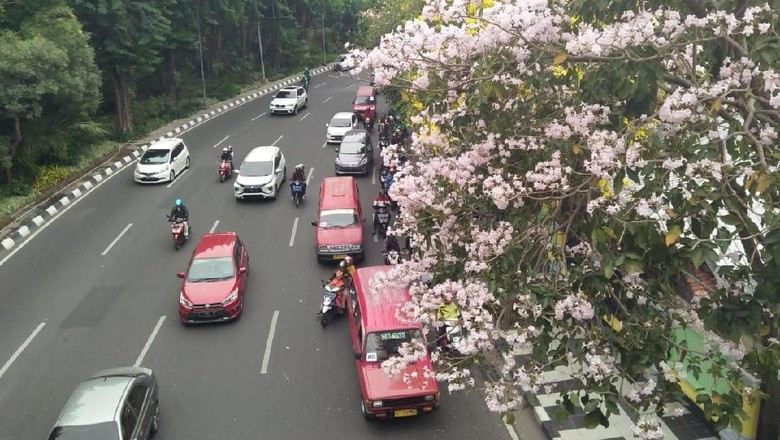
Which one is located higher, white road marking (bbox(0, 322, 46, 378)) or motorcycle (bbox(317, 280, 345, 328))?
motorcycle (bbox(317, 280, 345, 328))

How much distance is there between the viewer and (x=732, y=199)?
6.76 m

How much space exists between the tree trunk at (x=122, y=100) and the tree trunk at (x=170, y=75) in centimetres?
746

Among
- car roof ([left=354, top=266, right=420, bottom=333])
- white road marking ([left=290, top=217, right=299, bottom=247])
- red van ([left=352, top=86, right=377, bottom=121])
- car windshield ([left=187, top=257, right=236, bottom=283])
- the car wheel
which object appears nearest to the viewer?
the car wheel

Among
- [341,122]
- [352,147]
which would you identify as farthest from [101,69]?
[352,147]

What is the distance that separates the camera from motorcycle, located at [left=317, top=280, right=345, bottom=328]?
1570 cm

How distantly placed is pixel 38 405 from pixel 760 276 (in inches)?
501

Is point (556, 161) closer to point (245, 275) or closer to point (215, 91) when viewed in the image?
point (245, 275)

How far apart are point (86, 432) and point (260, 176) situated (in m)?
15.4

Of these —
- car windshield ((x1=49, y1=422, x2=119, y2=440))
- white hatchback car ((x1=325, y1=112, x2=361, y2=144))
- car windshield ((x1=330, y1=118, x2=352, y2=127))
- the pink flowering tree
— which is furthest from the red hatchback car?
car windshield ((x1=330, y1=118, x2=352, y2=127))

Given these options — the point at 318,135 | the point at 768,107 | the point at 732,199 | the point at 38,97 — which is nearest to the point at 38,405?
the point at 732,199

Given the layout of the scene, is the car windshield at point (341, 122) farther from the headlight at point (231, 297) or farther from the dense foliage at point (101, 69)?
the headlight at point (231, 297)

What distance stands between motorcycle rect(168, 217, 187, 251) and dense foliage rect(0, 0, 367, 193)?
806 cm

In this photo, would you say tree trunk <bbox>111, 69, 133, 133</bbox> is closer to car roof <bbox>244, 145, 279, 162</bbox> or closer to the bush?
the bush

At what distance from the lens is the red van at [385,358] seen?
1173 centimetres
